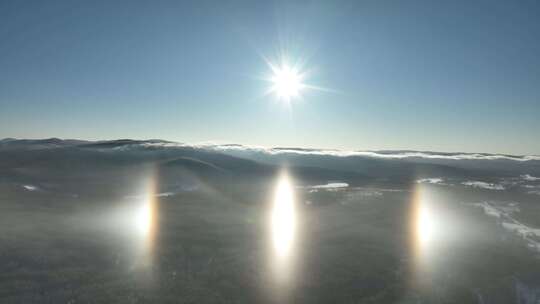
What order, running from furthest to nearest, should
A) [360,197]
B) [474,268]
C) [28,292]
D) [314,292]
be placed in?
[360,197], [474,268], [314,292], [28,292]

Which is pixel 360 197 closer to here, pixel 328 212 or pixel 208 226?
pixel 328 212

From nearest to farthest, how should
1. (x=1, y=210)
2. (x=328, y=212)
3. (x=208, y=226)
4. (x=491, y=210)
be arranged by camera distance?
(x=208, y=226)
(x=1, y=210)
(x=328, y=212)
(x=491, y=210)

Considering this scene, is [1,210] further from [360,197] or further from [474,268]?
[360,197]

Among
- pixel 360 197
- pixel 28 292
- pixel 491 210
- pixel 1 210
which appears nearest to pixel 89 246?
pixel 28 292

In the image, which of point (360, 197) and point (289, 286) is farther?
point (360, 197)

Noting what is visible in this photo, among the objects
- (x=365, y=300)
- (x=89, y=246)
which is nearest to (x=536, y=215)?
(x=365, y=300)

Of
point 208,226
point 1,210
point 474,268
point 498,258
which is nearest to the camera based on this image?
point 474,268

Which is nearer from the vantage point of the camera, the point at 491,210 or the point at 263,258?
Answer: the point at 263,258

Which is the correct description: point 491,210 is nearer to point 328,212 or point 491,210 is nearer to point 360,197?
point 360,197

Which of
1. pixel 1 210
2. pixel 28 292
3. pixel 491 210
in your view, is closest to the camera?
pixel 28 292
